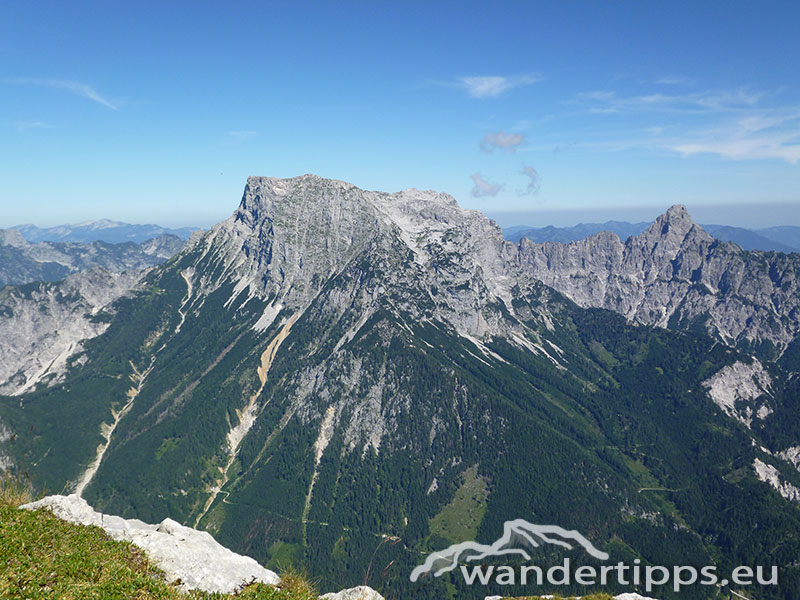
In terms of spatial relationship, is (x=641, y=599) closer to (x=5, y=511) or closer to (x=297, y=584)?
(x=297, y=584)

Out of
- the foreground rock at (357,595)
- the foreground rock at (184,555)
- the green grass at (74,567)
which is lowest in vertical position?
the foreground rock at (357,595)

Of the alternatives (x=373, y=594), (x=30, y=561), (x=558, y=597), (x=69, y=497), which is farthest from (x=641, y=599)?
(x=69, y=497)

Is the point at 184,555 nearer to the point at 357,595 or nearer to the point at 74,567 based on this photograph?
the point at 74,567

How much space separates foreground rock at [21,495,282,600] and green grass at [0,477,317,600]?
1042 mm

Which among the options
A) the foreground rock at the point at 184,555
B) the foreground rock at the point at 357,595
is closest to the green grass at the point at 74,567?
the foreground rock at the point at 184,555

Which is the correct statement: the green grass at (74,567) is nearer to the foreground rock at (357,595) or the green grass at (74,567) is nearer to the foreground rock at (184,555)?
the foreground rock at (184,555)

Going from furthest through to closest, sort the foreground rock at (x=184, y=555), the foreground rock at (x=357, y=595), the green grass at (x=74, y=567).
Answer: the foreground rock at (x=357, y=595) < the foreground rock at (x=184, y=555) < the green grass at (x=74, y=567)

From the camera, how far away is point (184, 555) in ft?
89.8

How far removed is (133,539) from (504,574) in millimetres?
32487

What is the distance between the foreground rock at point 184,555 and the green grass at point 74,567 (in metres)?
1.04

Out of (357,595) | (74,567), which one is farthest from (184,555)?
(357,595)

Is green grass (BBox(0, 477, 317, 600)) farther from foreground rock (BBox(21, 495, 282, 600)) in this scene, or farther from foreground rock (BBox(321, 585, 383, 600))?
foreground rock (BBox(321, 585, 383, 600))

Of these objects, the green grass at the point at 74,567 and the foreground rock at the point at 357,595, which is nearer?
the green grass at the point at 74,567

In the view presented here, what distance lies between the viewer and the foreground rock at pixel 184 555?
26219 millimetres
